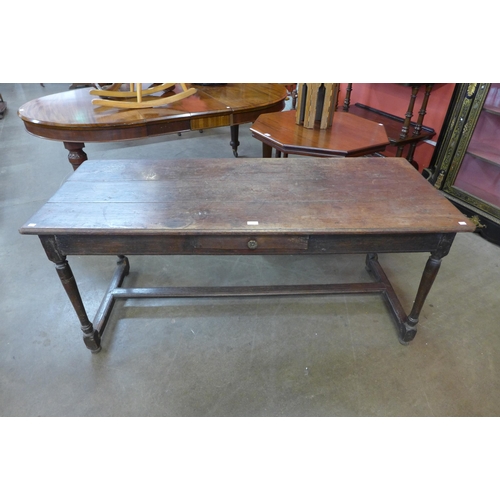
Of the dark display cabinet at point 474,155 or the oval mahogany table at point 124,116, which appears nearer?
the oval mahogany table at point 124,116

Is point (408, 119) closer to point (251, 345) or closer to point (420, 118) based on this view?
point (420, 118)

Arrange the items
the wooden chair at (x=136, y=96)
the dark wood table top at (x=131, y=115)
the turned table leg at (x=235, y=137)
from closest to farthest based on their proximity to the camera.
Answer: the dark wood table top at (x=131, y=115) → the wooden chair at (x=136, y=96) → the turned table leg at (x=235, y=137)

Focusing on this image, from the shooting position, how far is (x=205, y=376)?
1.72m

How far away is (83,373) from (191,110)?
1.79 m

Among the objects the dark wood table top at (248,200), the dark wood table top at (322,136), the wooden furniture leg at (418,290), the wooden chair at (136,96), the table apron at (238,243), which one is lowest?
the wooden furniture leg at (418,290)

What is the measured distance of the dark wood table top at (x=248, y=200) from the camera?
4.43ft

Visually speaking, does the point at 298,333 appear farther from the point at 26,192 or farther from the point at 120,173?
the point at 26,192

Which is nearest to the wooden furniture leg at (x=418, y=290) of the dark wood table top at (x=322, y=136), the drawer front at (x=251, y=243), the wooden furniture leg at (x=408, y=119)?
the drawer front at (x=251, y=243)

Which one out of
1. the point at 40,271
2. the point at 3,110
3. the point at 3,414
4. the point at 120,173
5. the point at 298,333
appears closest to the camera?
the point at 3,414

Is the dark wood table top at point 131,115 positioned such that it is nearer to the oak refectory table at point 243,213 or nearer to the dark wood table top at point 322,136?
the dark wood table top at point 322,136

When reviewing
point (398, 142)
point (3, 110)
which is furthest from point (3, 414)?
point (3, 110)

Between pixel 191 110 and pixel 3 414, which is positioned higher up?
pixel 191 110

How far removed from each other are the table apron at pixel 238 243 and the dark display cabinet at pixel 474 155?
153cm

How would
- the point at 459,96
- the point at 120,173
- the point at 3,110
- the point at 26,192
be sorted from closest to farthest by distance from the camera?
the point at 120,173, the point at 459,96, the point at 26,192, the point at 3,110
